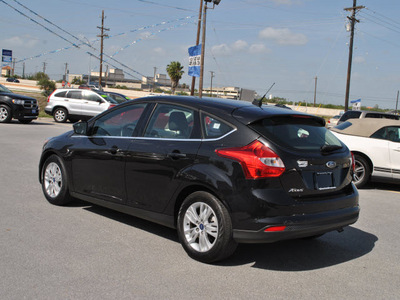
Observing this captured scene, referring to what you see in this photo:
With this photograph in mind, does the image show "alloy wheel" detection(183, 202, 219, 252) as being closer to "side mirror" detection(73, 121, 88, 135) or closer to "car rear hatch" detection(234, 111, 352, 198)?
"car rear hatch" detection(234, 111, 352, 198)

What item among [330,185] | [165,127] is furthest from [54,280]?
[330,185]

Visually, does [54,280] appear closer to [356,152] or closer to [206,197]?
[206,197]

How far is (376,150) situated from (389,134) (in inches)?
18.9

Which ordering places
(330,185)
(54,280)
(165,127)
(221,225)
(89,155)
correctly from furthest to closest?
1. (89,155)
2. (165,127)
3. (330,185)
4. (221,225)
5. (54,280)

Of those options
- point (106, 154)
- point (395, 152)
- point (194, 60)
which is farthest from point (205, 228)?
point (194, 60)

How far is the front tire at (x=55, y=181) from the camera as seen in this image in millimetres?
6270

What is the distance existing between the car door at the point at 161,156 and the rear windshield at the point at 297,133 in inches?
29.5

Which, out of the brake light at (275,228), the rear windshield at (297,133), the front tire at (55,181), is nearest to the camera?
the brake light at (275,228)

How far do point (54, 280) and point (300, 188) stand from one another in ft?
7.94

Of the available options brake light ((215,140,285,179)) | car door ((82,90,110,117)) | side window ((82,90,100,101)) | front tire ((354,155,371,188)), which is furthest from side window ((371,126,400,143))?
side window ((82,90,100,101))

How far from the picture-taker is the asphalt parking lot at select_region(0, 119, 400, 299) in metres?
3.79

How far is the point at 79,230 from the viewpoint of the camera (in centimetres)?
536

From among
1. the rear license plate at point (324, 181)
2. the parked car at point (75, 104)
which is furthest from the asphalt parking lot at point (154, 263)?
the parked car at point (75, 104)

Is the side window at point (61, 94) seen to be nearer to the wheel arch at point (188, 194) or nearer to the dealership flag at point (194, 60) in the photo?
the dealership flag at point (194, 60)
